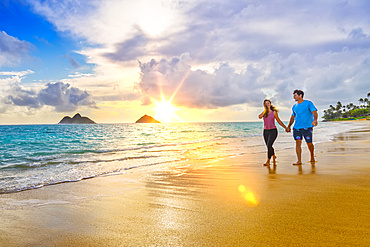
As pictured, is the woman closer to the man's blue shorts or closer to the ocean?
the man's blue shorts

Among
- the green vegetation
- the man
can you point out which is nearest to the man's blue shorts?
the man

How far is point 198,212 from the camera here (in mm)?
4012

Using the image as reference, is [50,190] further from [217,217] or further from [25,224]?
[217,217]

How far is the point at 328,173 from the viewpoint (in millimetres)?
6805

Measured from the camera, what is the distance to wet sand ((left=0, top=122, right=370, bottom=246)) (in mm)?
3062

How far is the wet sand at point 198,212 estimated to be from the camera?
3062 mm

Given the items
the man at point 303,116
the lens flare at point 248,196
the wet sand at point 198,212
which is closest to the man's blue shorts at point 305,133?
the man at point 303,116

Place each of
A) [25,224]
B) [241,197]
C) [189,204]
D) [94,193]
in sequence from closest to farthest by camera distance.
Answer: [25,224]
[189,204]
[241,197]
[94,193]

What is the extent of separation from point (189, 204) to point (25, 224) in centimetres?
260

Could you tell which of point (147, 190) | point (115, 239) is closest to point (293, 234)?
point (115, 239)

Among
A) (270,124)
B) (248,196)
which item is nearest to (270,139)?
(270,124)

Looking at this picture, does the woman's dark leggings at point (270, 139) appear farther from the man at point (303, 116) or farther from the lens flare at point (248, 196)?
the lens flare at point (248, 196)

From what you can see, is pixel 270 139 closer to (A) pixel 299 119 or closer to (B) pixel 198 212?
(A) pixel 299 119

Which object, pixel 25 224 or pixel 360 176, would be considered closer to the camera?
pixel 25 224
